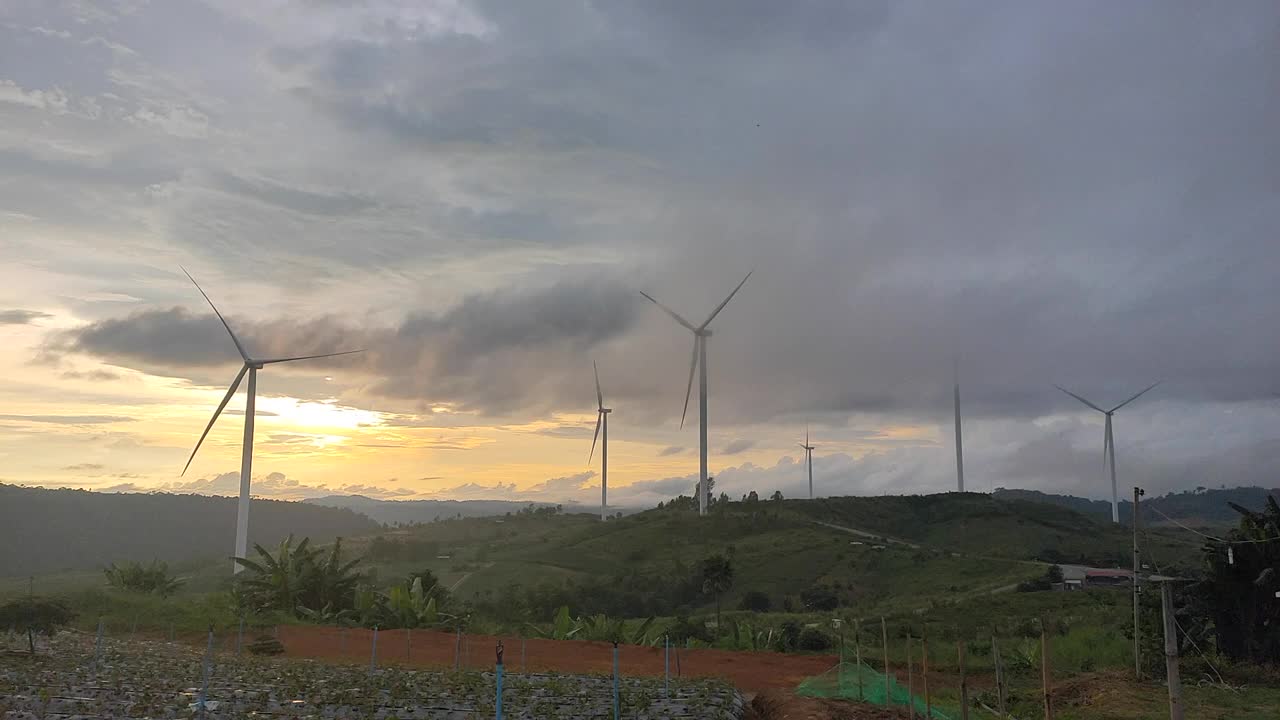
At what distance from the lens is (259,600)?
5128 cm

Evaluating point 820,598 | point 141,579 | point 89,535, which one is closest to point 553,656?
point 141,579

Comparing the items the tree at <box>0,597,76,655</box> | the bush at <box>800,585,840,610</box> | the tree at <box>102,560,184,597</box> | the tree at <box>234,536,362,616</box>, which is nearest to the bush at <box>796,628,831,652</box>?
the tree at <box>234,536,362,616</box>

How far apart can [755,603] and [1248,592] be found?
168ft

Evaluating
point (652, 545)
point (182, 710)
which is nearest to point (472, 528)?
point (652, 545)

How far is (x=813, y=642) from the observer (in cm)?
4838

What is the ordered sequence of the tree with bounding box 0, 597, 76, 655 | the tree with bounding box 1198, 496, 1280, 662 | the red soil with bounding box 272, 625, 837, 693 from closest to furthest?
the tree with bounding box 0, 597, 76, 655, the tree with bounding box 1198, 496, 1280, 662, the red soil with bounding box 272, 625, 837, 693

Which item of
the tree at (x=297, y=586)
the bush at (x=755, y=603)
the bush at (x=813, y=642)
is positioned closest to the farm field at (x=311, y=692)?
the tree at (x=297, y=586)

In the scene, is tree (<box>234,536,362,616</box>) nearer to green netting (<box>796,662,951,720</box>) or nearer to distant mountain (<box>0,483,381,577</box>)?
green netting (<box>796,662,951,720</box>)

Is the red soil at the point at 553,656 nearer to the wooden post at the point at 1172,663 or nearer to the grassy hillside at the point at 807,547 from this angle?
the wooden post at the point at 1172,663

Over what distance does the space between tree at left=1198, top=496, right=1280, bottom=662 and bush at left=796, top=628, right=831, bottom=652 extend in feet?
57.0

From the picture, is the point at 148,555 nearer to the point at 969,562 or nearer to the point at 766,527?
the point at 766,527

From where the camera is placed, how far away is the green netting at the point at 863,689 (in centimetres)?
2756

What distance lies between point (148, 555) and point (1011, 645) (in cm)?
17051

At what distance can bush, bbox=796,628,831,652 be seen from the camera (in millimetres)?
48169
